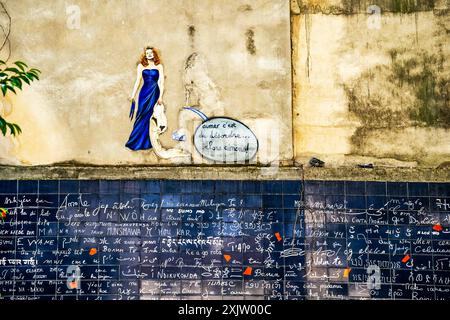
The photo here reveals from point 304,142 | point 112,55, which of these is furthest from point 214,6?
point 304,142

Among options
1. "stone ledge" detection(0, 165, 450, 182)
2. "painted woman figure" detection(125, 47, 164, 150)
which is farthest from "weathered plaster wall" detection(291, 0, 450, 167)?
"painted woman figure" detection(125, 47, 164, 150)

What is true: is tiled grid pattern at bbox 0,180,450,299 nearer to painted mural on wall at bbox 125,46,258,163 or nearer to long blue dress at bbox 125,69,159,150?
painted mural on wall at bbox 125,46,258,163

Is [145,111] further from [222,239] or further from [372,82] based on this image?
[372,82]

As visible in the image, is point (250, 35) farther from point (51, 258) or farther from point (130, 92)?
point (51, 258)

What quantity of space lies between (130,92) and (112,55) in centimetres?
61

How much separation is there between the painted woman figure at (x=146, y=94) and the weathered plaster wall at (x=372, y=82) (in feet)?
6.73

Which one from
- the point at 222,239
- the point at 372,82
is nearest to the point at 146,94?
the point at 222,239

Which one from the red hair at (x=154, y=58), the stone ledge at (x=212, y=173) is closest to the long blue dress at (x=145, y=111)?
the red hair at (x=154, y=58)

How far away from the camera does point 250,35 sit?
9.92 metres

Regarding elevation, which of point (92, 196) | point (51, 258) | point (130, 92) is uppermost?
point (130, 92)

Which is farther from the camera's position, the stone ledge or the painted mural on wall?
the painted mural on wall

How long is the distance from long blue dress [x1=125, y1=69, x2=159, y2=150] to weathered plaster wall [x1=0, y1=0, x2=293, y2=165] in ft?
0.41

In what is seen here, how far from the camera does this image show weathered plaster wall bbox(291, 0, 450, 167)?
9914mm
